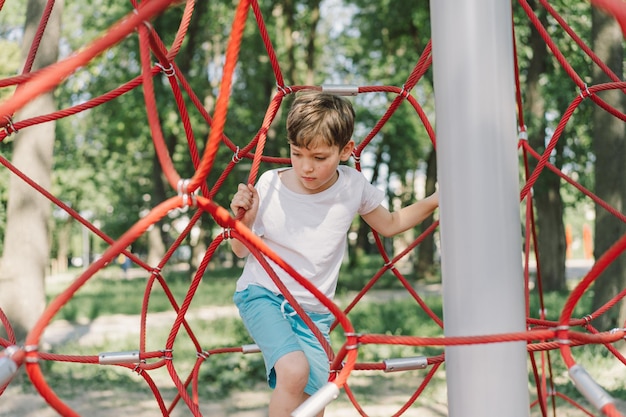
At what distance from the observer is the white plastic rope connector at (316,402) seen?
108 centimetres

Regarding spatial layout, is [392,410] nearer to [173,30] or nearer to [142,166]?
[173,30]

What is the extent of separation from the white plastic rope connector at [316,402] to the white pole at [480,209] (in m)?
0.20

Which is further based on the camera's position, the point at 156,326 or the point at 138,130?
the point at 138,130

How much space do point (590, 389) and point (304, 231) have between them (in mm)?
928

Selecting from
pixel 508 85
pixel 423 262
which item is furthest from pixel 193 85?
pixel 508 85

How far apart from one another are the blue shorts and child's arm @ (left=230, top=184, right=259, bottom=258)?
111 millimetres

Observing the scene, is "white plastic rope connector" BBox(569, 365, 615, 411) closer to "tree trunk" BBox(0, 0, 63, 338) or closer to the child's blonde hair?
the child's blonde hair

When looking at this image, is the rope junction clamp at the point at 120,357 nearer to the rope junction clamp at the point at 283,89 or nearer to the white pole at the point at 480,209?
the rope junction clamp at the point at 283,89

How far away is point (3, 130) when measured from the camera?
2.07 meters

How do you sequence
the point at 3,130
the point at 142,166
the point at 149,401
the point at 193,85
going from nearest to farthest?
the point at 3,130, the point at 149,401, the point at 193,85, the point at 142,166

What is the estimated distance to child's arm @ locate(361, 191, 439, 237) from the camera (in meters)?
1.82

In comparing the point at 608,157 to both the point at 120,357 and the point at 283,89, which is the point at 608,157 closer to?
the point at 283,89

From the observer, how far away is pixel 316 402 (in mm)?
1087

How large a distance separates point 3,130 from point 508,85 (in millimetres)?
1480
